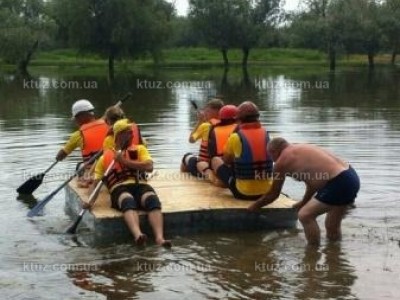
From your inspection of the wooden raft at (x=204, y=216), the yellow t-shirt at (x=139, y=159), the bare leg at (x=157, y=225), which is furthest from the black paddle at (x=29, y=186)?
Result: the bare leg at (x=157, y=225)

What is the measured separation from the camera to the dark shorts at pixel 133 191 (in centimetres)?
884

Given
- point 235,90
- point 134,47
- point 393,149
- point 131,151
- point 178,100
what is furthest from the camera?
point 134,47

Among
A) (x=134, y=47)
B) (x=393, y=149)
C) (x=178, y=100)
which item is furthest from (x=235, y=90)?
(x=134, y=47)

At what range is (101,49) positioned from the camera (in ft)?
197

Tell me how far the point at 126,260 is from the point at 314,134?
1084 cm

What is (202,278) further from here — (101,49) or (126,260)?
(101,49)

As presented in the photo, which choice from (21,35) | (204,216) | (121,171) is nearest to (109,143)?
(121,171)

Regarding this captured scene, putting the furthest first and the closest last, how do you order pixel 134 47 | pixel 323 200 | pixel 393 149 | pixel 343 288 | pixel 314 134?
pixel 134 47, pixel 314 134, pixel 393 149, pixel 323 200, pixel 343 288

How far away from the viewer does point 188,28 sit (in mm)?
75188

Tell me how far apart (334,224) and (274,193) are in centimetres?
76

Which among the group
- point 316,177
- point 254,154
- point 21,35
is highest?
point 21,35

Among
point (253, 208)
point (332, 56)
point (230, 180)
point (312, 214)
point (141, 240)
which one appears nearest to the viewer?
point (312, 214)

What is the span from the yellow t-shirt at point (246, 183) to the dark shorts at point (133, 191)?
1.17 m

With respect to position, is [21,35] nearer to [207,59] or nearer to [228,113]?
[207,59]
